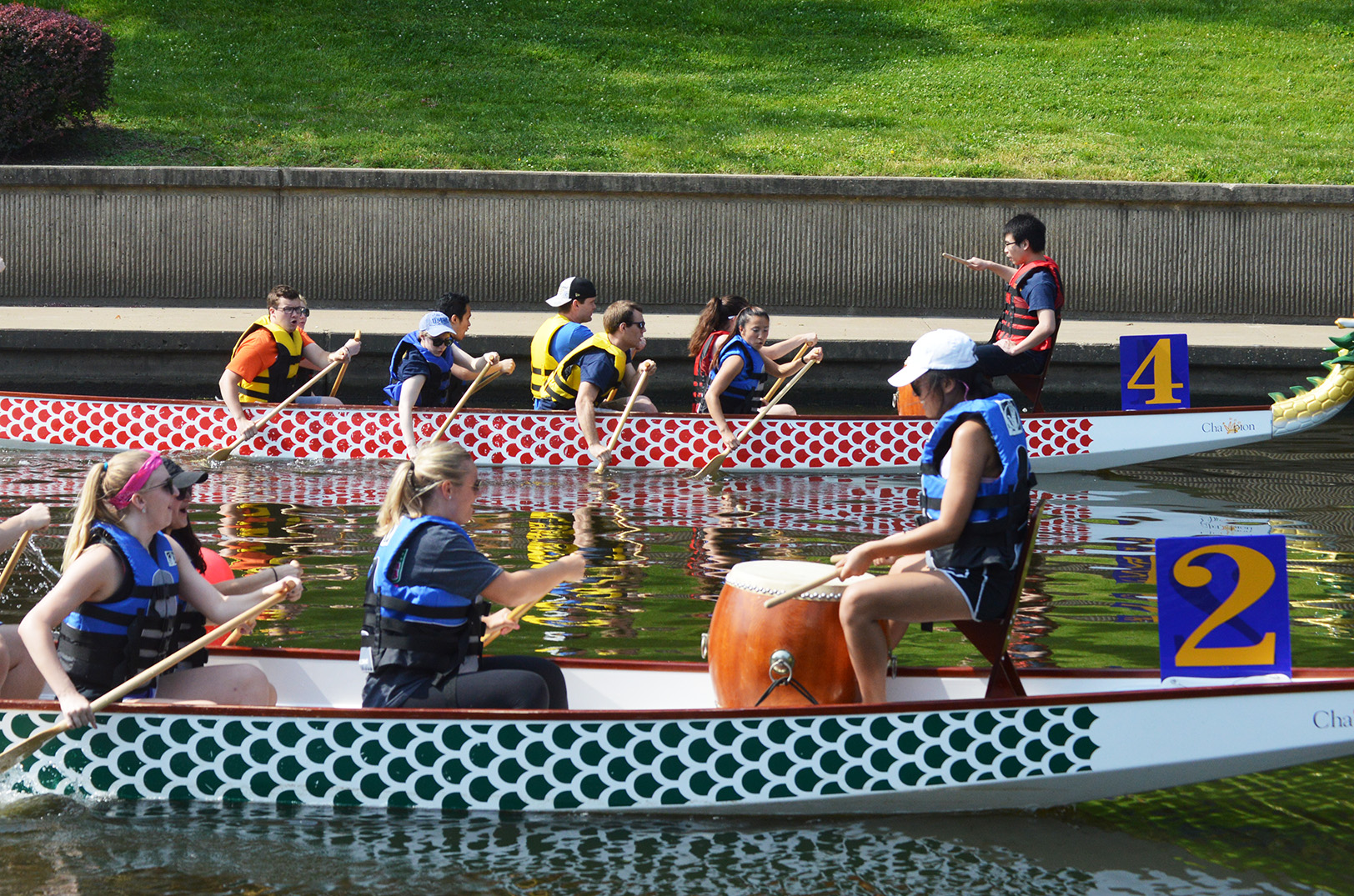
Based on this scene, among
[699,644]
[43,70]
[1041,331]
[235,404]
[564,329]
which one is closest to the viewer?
[699,644]

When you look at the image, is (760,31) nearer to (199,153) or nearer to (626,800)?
(199,153)

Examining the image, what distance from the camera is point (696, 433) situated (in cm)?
1048

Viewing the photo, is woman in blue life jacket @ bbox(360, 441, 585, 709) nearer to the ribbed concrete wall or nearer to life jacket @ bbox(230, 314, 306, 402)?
life jacket @ bbox(230, 314, 306, 402)

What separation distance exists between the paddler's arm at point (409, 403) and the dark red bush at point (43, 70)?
28.4 ft

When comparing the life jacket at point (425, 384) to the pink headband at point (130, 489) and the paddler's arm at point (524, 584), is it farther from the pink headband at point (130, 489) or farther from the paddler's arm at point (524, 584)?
the paddler's arm at point (524, 584)

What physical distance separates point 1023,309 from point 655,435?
254 centimetres

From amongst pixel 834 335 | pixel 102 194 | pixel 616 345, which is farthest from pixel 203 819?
pixel 102 194

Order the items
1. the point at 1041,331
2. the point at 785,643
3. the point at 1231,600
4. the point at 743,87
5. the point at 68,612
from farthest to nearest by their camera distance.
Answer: the point at 743,87 < the point at 1041,331 < the point at 785,643 < the point at 1231,600 < the point at 68,612

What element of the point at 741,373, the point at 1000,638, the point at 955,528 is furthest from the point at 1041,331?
the point at 955,528

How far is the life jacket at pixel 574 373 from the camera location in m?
10.4

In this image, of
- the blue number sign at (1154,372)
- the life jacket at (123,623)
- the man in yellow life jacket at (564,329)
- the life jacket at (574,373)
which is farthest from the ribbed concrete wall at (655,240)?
the life jacket at (123,623)

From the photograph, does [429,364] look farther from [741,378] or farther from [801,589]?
[801,589]

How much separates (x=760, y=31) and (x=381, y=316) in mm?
8623

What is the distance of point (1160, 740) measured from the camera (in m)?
4.86
